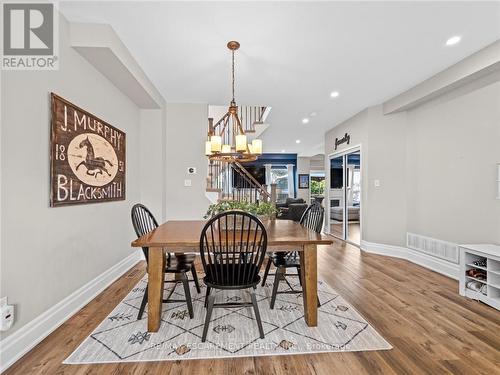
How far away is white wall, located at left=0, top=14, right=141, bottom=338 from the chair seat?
1287mm

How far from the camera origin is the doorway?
5.31 m

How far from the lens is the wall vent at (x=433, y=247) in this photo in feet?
11.2

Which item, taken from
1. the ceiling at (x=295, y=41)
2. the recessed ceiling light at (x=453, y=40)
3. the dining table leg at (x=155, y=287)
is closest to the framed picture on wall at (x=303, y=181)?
the ceiling at (x=295, y=41)

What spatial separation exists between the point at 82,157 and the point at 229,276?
6.13 ft

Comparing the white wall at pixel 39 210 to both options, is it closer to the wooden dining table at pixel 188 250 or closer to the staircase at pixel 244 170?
the wooden dining table at pixel 188 250

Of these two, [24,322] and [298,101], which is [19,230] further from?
[298,101]

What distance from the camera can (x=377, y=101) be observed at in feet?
14.6

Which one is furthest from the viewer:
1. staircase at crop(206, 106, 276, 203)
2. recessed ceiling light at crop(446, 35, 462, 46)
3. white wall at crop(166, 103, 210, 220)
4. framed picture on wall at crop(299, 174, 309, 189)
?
framed picture on wall at crop(299, 174, 309, 189)

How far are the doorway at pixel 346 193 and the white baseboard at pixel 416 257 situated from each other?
0.47 metres

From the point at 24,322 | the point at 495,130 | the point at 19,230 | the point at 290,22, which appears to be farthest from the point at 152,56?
the point at 495,130

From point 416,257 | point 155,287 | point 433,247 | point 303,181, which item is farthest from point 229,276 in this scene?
point 303,181

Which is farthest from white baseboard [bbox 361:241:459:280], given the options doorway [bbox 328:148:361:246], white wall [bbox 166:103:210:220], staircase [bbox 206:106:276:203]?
white wall [bbox 166:103:210:220]

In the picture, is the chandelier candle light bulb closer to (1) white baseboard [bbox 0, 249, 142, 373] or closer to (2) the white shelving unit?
(1) white baseboard [bbox 0, 249, 142, 373]

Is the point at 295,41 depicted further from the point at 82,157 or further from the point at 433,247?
the point at 433,247
